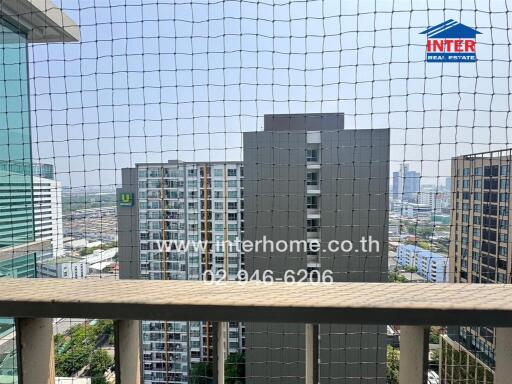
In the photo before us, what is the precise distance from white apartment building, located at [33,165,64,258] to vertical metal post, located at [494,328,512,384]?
5.64 feet

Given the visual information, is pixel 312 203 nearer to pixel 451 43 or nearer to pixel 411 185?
pixel 411 185

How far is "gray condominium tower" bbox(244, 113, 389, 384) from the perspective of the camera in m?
1.14

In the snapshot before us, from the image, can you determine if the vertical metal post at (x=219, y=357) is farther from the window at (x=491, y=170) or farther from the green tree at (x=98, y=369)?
the window at (x=491, y=170)

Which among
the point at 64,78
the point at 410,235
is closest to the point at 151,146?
the point at 64,78

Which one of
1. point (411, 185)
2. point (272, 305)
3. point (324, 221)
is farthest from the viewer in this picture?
point (324, 221)

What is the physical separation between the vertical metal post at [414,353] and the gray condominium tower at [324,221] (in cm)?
24

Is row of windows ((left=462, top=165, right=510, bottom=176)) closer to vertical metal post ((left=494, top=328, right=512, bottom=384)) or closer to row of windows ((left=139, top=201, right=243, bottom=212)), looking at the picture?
vertical metal post ((left=494, top=328, right=512, bottom=384))

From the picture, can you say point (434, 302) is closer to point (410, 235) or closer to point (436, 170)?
point (436, 170)

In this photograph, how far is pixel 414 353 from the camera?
48 centimetres

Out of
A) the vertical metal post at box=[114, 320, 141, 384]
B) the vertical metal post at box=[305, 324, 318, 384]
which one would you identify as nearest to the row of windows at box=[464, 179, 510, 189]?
the vertical metal post at box=[305, 324, 318, 384]

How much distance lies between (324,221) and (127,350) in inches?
108

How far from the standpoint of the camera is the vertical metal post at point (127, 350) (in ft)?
1.63

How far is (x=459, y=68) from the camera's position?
1.19 m

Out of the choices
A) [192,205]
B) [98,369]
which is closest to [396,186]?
[98,369]
